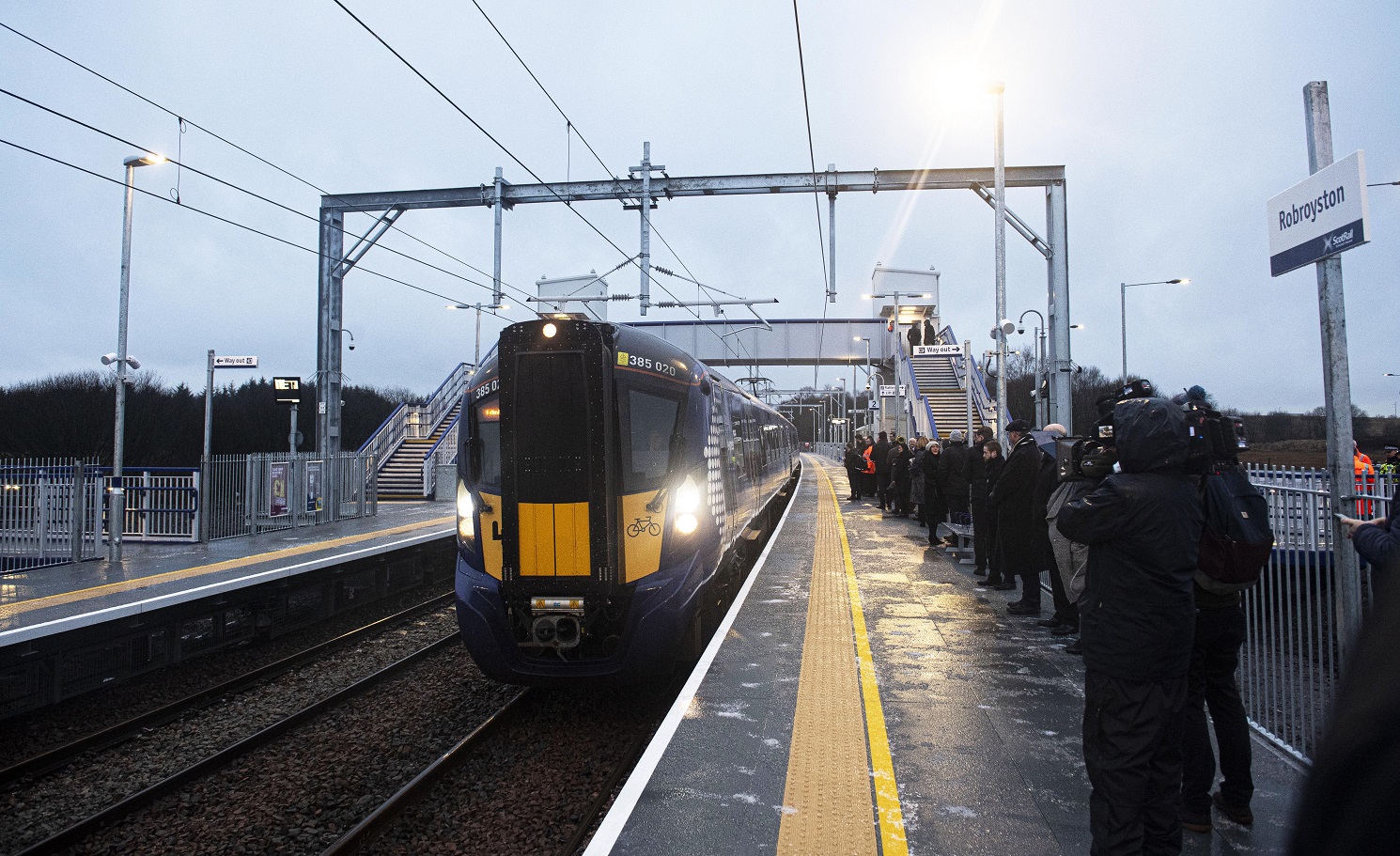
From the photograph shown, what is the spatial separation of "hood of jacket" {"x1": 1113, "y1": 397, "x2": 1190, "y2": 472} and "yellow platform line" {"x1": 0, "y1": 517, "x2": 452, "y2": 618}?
8988 millimetres

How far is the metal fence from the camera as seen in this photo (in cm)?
1338

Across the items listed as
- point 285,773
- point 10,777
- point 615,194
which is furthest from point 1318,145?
point 615,194

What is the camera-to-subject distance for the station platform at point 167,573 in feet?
23.6

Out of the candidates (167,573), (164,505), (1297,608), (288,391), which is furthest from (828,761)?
(288,391)

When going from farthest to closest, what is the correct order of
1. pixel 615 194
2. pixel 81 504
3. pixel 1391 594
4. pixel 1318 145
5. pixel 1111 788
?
pixel 615 194 → pixel 81 504 → pixel 1318 145 → pixel 1111 788 → pixel 1391 594

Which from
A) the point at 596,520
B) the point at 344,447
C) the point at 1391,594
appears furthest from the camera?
the point at 344,447

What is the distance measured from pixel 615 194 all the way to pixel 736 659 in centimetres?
1060

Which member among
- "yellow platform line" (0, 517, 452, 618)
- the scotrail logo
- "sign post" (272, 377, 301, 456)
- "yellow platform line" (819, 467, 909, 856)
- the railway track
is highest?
"sign post" (272, 377, 301, 456)

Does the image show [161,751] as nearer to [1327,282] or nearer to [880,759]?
[880,759]

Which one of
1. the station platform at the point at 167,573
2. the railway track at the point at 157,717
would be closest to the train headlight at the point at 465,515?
the railway track at the point at 157,717

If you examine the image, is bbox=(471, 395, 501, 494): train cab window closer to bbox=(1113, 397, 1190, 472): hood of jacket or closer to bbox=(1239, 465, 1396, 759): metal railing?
bbox=(1113, 397, 1190, 472): hood of jacket

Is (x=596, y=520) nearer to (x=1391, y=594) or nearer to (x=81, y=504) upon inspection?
(x=1391, y=594)

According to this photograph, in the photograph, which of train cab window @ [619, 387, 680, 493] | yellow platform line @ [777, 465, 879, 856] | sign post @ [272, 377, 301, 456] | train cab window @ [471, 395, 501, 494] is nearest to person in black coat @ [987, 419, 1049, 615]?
yellow platform line @ [777, 465, 879, 856]

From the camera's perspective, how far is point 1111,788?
2.96 metres
